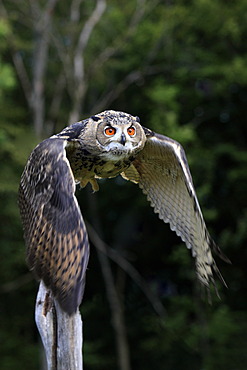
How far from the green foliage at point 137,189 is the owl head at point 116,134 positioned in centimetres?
540

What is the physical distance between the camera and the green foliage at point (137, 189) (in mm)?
8617

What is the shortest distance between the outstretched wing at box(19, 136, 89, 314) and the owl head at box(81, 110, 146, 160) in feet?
0.52

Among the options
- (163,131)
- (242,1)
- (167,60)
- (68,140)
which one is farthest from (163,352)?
(68,140)

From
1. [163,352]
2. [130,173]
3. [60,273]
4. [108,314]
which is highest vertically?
[130,173]

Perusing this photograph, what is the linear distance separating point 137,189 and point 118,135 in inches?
268

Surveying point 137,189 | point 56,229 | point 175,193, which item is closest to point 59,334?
point 56,229

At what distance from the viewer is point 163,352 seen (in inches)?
358

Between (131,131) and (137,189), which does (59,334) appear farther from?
(137,189)

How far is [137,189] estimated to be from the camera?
930 centimetres

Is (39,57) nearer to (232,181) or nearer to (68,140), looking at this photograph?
(232,181)

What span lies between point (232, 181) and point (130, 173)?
617 centimetres

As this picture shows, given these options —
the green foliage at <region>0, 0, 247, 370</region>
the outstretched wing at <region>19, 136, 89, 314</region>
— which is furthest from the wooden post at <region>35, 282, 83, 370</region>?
the green foliage at <region>0, 0, 247, 370</region>

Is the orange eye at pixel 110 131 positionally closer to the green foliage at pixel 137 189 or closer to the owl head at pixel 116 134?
the owl head at pixel 116 134

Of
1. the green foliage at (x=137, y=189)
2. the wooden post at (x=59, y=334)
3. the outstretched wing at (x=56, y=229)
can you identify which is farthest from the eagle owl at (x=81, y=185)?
the green foliage at (x=137, y=189)
